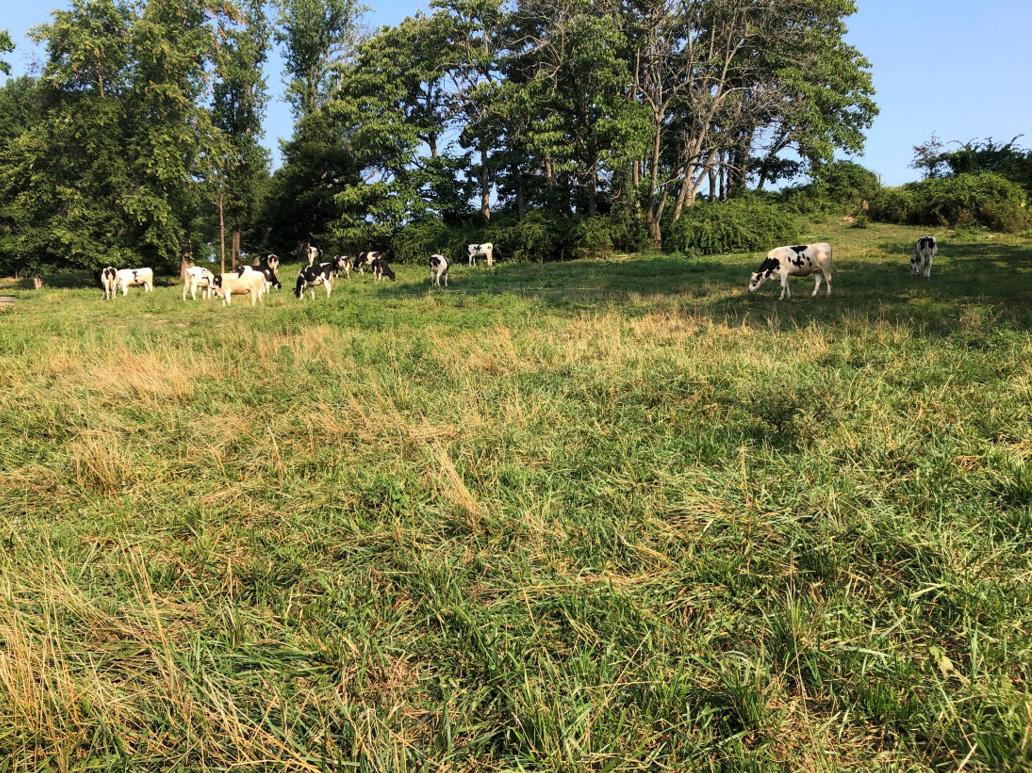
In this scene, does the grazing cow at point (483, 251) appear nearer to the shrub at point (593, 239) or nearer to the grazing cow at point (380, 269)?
the shrub at point (593, 239)

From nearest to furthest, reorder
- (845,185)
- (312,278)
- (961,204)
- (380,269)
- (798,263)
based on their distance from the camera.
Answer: (798,263)
(312,278)
(380,269)
(961,204)
(845,185)

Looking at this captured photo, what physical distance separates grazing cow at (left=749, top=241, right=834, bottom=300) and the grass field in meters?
7.09

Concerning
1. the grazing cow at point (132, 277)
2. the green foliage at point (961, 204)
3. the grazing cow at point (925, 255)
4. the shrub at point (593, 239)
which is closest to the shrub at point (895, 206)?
the green foliage at point (961, 204)

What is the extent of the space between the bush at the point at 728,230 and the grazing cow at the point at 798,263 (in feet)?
41.1

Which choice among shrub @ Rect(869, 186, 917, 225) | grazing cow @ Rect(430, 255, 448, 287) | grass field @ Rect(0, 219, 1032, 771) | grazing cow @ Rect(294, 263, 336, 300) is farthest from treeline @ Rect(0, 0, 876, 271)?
grass field @ Rect(0, 219, 1032, 771)

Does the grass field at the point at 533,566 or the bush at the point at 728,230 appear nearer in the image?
the grass field at the point at 533,566

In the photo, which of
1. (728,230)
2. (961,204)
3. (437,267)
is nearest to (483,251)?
(437,267)

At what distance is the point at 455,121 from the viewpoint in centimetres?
3447

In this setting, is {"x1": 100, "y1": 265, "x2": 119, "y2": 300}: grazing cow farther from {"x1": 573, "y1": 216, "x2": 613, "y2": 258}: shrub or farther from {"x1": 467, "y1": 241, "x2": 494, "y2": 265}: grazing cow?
{"x1": 573, "y1": 216, "x2": 613, "y2": 258}: shrub

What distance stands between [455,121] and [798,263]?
89.5 feet

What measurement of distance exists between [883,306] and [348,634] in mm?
11426

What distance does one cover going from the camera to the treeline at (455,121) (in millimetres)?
26969

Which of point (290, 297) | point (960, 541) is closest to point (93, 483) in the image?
point (960, 541)

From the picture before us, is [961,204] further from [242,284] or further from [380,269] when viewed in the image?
[242,284]
